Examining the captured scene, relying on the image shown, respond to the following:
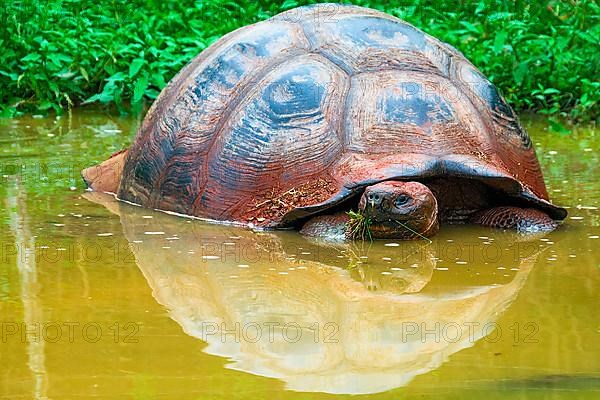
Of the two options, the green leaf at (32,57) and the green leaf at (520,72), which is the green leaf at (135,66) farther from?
the green leaf at (520,72)

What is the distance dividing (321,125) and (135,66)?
Answer: 13.3 ft

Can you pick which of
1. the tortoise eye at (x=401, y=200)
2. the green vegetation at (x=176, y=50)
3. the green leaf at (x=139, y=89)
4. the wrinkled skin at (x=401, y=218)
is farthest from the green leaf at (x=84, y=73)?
the tortoise eye at (x=401, y=200)

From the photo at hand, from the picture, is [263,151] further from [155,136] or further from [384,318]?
[384,318]

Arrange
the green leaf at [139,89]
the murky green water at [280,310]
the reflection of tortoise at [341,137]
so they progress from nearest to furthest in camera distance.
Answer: the murky green water at [280,310]
the reflection of tortoise at [341,137]
the green leaf at [139,89]

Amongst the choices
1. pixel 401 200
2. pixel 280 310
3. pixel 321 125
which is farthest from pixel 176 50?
pixel 280 310

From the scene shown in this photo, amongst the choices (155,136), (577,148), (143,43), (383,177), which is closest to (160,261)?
(383,177)

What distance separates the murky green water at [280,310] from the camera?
3.16 metres

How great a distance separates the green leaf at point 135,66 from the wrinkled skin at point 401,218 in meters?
4.13

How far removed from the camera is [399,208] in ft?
16.5

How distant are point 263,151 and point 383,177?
0.64m

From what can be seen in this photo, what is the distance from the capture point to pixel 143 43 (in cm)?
959

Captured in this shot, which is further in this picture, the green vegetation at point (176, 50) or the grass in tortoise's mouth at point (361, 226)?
the green vegetation at point (176, 50)

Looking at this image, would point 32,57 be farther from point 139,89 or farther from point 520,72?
point 520,72

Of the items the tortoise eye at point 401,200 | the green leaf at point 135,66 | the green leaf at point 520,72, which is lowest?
the green leaf at point 135,66
